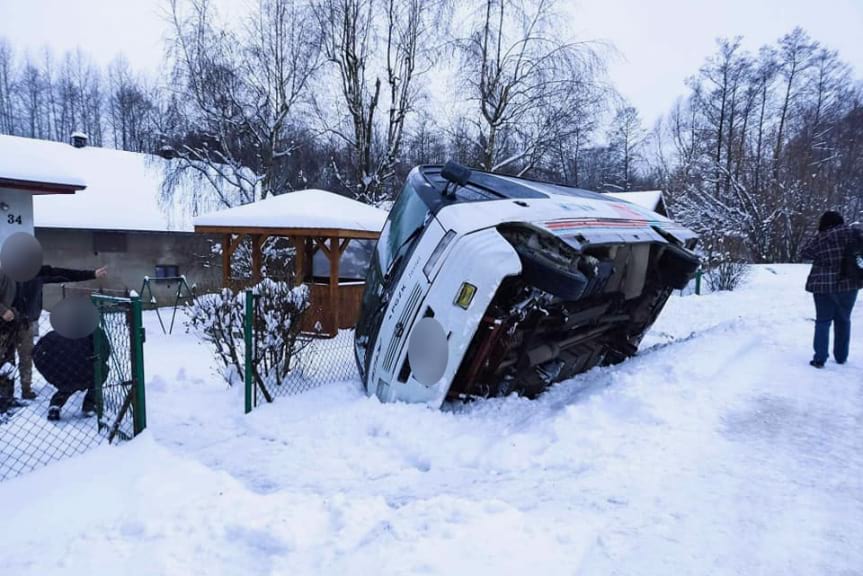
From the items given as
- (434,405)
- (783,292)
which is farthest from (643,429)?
(783,292)

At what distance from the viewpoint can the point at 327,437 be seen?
3721mm

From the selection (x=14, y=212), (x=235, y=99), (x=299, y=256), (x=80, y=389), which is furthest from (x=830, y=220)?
(x=235, y=99)

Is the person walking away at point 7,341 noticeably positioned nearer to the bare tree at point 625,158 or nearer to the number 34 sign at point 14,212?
the number 34 sign at point 14,212

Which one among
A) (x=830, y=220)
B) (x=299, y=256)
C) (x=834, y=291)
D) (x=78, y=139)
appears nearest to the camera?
(x=834, y=291)

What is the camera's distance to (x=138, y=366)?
368 cm

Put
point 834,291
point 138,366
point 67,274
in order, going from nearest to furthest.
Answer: point 138,366 → point 67,274 → point 834,291

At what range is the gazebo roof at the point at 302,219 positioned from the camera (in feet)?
31.0

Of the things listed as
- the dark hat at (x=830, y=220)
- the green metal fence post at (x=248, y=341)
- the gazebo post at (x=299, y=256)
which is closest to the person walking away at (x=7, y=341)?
the green metal fence post at (x=248, y=341)

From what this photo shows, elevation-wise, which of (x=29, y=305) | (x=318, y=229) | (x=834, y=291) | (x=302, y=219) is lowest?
(x=29, y=305)

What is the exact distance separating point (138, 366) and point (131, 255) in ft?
50.2

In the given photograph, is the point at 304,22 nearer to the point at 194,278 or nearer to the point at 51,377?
the point at 194,278

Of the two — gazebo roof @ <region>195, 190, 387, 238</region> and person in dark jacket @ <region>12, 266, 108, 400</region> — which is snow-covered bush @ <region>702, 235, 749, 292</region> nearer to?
gazebo roof @ <region>195, 190, 387, 238</region>

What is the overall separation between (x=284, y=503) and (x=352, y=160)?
57.2 ft

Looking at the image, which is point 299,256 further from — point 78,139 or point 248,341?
point 78,139
